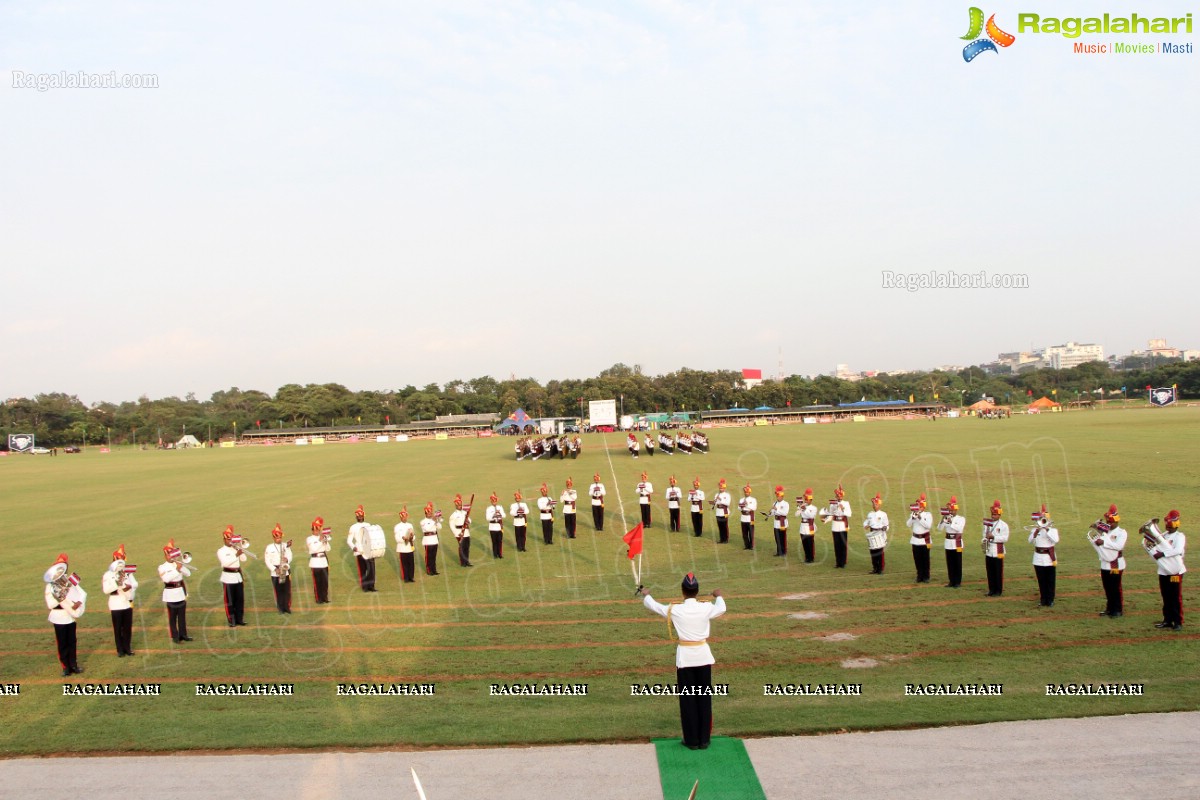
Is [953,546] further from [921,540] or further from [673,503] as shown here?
[673,503]

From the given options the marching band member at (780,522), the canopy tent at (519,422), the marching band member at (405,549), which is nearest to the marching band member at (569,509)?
the marching band member at (405,549)

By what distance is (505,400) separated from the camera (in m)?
141

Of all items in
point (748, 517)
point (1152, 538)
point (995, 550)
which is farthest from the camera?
point (748, 517)

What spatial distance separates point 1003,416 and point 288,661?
305 feet

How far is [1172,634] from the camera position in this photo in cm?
991

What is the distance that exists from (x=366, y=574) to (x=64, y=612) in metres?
6.08

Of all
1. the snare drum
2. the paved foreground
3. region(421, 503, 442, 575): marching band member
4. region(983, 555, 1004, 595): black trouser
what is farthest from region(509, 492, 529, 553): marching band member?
the paved foreground

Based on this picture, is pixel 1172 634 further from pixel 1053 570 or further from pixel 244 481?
pixel 244 481

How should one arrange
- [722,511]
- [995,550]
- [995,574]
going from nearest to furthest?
[995,550] → [995,574] → [722,511]

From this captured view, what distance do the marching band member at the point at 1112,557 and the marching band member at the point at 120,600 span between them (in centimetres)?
1355

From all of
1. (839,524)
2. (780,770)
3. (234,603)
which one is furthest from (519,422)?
(780,770)

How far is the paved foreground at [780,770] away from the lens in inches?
240

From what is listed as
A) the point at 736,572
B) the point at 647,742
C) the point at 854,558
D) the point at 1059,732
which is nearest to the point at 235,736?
the point at 647,742

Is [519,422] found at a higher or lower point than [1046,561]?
higher
